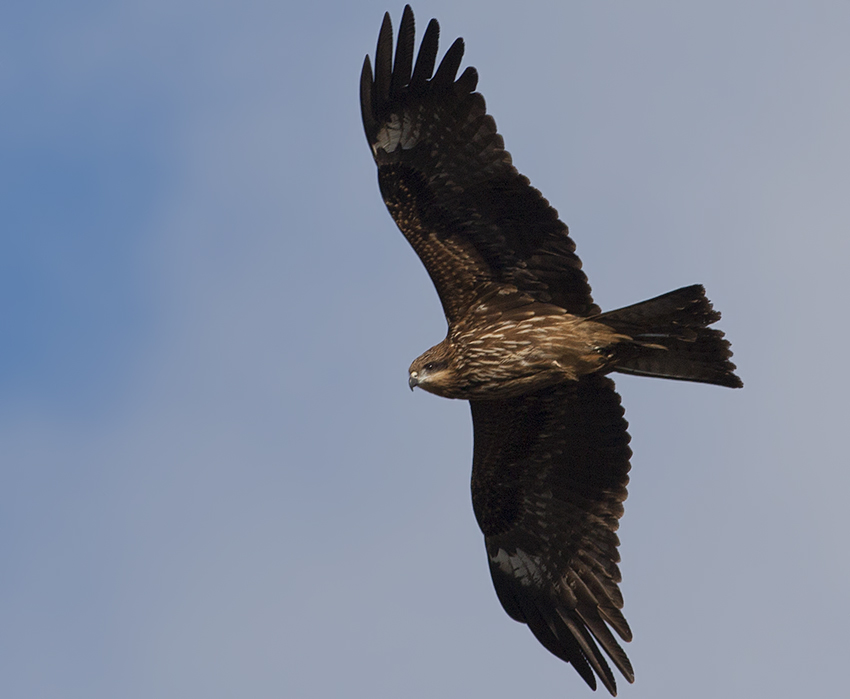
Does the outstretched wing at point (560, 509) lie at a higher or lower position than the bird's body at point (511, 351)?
lower

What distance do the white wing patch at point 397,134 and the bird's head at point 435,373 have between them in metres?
1.66

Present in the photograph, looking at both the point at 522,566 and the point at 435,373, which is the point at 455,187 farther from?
the point at 522,566

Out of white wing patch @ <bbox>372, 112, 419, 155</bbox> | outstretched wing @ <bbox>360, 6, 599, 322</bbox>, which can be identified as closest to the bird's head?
outstretched wing @ <bbox>360, 6, 599, 322</bbox>

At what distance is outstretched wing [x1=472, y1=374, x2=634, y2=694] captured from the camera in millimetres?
10805

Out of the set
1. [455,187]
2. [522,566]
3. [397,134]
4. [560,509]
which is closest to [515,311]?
[455,187]

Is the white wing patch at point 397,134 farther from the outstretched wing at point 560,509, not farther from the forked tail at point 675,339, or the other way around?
the outstretched wing at point 560,509

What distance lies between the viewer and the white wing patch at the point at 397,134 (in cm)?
1006

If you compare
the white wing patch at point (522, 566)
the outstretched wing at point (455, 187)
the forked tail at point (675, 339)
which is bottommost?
the white wing patch at point (522, 566)

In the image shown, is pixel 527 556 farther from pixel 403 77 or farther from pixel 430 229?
pixel 403 77

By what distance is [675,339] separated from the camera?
997 centimetres

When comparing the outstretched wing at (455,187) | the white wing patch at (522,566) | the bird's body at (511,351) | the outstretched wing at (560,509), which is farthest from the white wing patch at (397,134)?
the white wing patch at (522,566)

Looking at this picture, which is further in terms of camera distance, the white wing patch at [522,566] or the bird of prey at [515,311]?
the white wing patch at [522,566]

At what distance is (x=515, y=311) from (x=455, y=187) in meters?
1.12

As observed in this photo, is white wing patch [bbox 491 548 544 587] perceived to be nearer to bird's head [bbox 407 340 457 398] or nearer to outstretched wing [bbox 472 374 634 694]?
outstretched wing [bbox 472 374 634 694]
